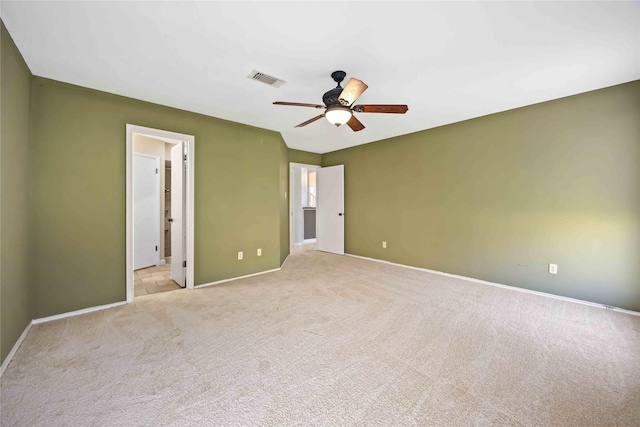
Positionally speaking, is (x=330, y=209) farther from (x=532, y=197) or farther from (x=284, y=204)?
(x=532, y=197)

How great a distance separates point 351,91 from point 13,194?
285 cm

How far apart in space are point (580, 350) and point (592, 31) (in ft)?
8.03

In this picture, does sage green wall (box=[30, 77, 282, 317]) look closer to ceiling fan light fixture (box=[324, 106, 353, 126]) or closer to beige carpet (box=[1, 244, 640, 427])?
beige carpet (box=[1, 244, 640, 427])

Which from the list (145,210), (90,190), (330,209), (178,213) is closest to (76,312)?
(90,190)

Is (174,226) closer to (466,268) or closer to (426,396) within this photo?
(426,396)

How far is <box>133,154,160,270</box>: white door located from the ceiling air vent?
314 cm

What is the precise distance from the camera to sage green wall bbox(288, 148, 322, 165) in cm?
568

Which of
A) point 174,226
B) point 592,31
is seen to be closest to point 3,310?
point 174,226

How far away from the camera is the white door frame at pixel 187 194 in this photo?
115 inches

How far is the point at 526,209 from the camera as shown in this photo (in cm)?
333

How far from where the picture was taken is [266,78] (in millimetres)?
2521

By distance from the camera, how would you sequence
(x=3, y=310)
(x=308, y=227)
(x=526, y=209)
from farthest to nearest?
(x=308, y=227) < (x=526, y=209) < (x=3, y=310)

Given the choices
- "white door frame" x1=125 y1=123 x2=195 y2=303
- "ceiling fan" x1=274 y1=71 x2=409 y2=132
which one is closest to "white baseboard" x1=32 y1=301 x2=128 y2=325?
"white door frame" x1=125 y1=123 x2=195 y2=303

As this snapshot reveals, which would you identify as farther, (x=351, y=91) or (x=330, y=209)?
(x=330, y=209)
